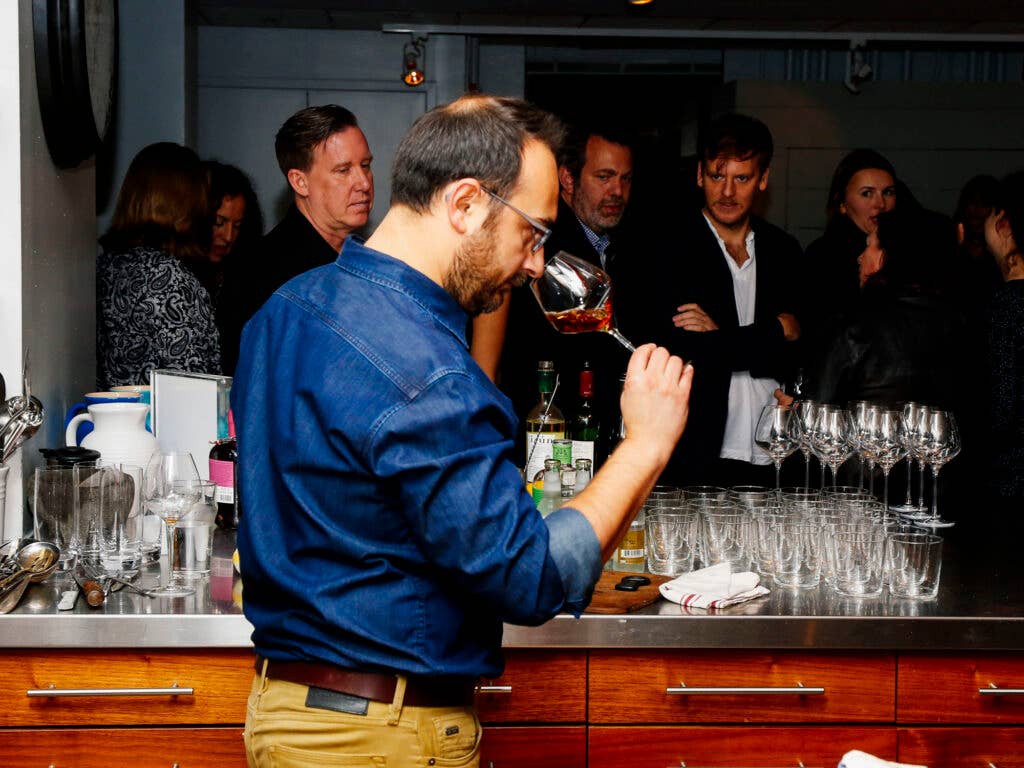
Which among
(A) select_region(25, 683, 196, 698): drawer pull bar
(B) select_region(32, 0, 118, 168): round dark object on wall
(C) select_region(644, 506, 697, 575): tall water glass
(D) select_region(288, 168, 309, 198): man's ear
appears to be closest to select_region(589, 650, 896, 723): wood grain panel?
(C) select_region(644, 506, 697, 575): tall water glass

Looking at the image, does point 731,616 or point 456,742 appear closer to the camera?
point 456,742

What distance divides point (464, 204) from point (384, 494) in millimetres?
332

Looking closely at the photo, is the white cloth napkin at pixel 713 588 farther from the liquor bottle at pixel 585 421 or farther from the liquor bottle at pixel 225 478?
the liquor bottle at pixel 225 478

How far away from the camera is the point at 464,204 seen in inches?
51.5

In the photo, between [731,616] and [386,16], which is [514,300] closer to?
[731,616]

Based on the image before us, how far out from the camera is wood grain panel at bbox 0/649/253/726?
194 centimetres

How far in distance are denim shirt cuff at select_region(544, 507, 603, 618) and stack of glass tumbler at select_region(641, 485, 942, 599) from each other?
3.10 feet

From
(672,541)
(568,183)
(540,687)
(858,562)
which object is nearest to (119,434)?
(540,687)

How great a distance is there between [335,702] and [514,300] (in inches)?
85.5

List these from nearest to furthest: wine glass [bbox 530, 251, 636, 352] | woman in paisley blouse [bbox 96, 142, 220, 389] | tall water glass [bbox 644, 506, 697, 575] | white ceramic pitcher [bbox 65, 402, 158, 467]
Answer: wine glass [bbox 530, 251, 636, 352] < tall water glass [bbox 644, 506, 697, 575] < white ceramic pitcher [bbox 65, 402, 158, 467] < woman in paisley blouse [bbox 96, 142, 220, 389]

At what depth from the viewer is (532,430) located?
8.55ft

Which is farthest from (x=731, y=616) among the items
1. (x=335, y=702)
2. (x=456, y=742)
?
(x=335, y=702)

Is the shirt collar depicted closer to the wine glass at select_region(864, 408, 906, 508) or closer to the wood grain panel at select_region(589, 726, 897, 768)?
the wood grain panel at select_region(589, 726, 897, 768)

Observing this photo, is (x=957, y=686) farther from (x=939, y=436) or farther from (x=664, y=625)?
(x=939, y=436)
